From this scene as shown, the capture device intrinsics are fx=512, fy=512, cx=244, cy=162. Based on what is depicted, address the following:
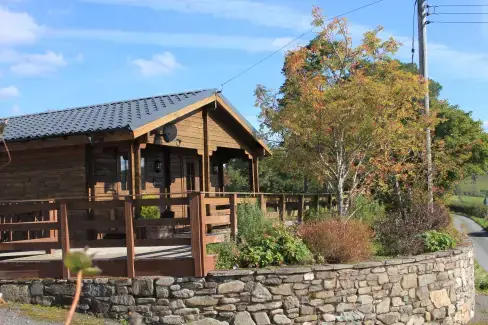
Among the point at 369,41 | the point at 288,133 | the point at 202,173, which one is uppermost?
the point at 369,41

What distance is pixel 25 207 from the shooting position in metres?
8.80

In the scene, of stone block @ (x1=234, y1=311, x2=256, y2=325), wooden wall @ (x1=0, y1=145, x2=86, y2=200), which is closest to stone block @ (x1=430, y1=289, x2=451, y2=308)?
stone block @ (x1=234, y1=311, x2=256, y2=325)

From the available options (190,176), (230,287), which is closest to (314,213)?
(190,176)

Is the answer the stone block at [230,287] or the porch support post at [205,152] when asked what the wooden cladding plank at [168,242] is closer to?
the stone block at [230,287]

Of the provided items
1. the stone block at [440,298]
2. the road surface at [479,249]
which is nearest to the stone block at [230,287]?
the stone block at [440,298]

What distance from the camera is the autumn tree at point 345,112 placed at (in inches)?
461

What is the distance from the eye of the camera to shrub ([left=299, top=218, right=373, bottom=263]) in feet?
29.5

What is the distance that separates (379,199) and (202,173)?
6.62 m

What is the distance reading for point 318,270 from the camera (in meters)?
8.34

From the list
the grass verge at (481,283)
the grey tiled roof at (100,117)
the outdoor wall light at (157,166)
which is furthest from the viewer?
the grass verge at (481,283)

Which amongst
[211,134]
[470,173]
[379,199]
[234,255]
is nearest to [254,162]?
[211,134]

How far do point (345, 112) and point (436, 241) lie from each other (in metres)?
3.44

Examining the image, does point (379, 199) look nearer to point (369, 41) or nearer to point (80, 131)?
point (369, 41)

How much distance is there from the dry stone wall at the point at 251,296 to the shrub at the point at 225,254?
0.43 m
